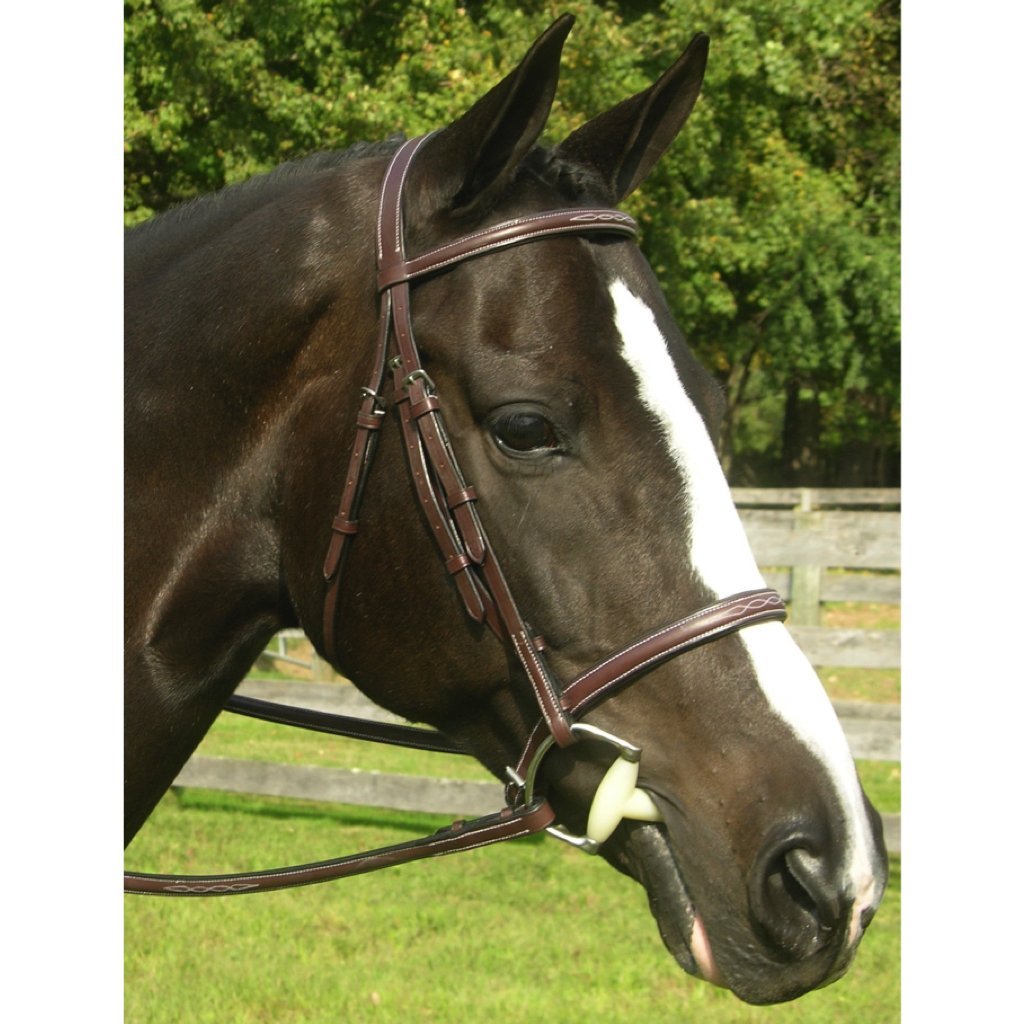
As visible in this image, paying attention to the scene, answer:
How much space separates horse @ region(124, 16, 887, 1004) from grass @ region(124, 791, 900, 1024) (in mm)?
2606

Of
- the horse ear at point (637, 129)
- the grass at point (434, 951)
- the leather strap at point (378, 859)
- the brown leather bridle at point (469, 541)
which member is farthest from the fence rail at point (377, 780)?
the horse ear at point (637, 129)

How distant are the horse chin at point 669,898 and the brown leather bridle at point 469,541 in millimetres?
76

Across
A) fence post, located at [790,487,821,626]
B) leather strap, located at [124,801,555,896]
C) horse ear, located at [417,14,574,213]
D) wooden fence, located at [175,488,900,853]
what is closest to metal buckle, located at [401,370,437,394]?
horse ear, located at [417,14,574,213]

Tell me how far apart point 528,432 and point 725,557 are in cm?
36

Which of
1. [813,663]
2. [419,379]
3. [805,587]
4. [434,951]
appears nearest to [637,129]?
[419,379]

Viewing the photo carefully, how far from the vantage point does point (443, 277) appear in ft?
6.27

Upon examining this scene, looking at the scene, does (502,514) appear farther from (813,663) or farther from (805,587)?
(805,587)

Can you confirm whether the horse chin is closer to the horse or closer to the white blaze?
the horse

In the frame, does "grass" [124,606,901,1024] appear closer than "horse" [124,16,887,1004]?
No

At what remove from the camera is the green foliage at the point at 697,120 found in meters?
6.06

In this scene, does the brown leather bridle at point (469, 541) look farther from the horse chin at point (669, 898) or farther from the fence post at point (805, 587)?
the fence post at point (805, 587)

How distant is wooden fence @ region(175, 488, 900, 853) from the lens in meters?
6.29
